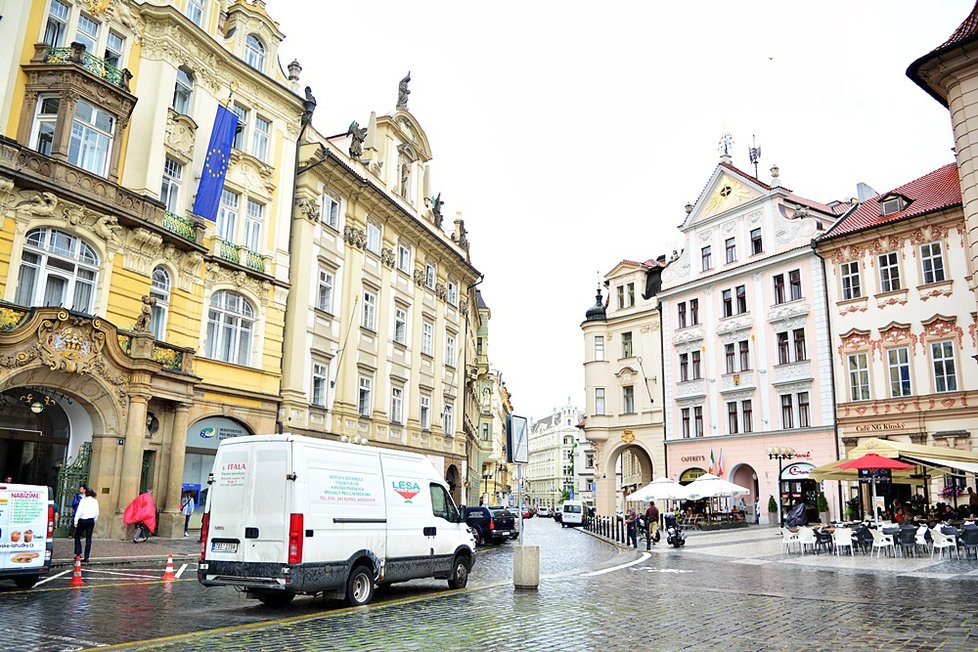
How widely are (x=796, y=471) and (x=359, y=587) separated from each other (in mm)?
32756

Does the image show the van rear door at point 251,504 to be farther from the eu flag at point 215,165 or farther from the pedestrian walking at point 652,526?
the pedestrian walking at point 652,526

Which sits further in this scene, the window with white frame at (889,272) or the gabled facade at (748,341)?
the gabled facade at (748,341)

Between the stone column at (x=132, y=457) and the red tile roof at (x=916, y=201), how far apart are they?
3311cm

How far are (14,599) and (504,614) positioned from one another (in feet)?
25.6

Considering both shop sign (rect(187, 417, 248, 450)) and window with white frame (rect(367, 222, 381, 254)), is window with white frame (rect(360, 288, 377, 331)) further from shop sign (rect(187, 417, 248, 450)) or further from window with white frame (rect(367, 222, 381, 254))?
shop sign (rect(187, 417, 248, 450))

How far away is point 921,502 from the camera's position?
32125mm

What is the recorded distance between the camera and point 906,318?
117ft

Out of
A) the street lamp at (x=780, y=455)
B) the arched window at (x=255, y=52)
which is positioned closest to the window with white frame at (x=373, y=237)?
the arched window at (x=255, y=52)

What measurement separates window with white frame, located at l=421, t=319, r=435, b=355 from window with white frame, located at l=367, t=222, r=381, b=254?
5.75 meters

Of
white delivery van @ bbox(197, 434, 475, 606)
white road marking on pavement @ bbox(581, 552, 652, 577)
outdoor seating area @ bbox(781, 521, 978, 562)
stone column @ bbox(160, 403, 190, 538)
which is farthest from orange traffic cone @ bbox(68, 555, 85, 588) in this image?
outdoor seating area @ bbox(781, 521, 978, 562)

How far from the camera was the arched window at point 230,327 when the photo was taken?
27344mm

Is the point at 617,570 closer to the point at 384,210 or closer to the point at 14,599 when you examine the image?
the point at 14,599

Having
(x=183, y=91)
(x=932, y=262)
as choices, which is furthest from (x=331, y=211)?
(x=932, y=262)

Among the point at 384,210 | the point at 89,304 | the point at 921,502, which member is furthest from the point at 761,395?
the point at 89,304
